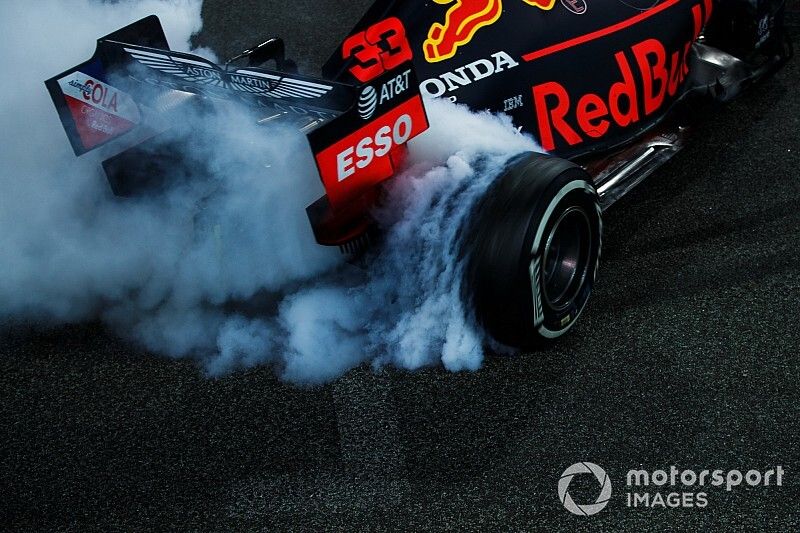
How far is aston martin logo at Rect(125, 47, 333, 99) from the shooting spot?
108 inches

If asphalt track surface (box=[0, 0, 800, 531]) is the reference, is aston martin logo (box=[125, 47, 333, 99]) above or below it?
above

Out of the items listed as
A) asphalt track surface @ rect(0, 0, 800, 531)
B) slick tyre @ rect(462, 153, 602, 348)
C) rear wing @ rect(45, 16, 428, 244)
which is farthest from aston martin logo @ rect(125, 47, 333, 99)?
asphalt track surface @ rect(0, 0, 800, 531)

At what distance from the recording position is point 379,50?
3422 millimetres

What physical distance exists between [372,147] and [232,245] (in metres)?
0.72

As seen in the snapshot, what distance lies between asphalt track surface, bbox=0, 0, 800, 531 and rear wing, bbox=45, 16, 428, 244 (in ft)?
1.97

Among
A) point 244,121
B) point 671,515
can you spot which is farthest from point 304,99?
point 671,515

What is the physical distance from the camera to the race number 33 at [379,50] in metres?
3.39

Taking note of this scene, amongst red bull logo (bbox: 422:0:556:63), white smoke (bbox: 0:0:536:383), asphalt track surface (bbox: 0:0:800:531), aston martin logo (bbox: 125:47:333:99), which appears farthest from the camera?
red bull logo (bbox: 422:0:556:63)

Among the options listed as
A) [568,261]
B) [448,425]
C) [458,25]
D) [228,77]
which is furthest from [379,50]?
[448,425]

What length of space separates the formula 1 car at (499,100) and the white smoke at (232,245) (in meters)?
0.11

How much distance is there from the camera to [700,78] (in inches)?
164

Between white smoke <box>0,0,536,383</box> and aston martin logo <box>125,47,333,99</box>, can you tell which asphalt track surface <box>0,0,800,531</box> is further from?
aston martin logo <box>125,47,333,99</box>

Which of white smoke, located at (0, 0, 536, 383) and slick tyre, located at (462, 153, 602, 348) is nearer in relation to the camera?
slick tyre, located at (462, 153, 602, 348)

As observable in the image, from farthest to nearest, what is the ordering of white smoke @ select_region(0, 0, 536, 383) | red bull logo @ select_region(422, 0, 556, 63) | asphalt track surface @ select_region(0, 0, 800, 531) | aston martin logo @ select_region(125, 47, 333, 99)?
1. red bull logo @ select_region(422, 0, 556, 63)
2. white smoke @ select_region(0, 0, 536, 383)
3. aston martin logo @ select_region(125, 47, 333, 99)
4. asphalt track surface @ select_region(0, 0, 800, 531)
